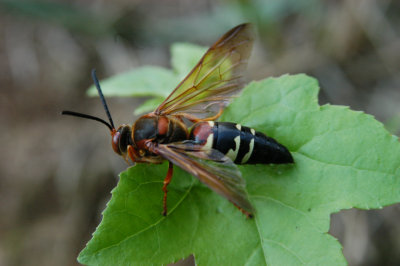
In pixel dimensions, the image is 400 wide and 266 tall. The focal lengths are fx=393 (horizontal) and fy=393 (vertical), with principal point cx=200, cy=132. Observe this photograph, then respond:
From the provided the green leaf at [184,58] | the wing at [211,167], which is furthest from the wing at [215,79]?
the green leaf at [184,58]

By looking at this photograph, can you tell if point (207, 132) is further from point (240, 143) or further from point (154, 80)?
point (154, 80)

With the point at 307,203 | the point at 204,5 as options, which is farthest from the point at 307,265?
the point at 204,5

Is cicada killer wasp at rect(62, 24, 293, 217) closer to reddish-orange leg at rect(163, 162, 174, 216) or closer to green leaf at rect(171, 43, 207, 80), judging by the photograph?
reddish-orange leg at rect(163, 162, 174, 216)

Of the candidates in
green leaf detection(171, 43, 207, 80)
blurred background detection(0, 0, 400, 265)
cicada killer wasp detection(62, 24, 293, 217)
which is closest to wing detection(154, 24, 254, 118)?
cicada killer wasp detection(62, 24, 293, 217)

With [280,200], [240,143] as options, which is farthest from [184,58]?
[280,200]

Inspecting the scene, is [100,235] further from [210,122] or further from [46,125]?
[46,125]

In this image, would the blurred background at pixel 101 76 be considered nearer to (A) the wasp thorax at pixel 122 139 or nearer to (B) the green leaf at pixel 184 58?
(B) the green leaf at pixel 184 58
